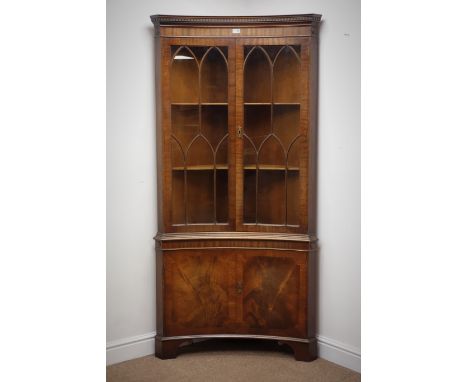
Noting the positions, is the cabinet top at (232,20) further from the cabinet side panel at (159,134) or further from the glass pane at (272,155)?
the glass pane at (272,155)

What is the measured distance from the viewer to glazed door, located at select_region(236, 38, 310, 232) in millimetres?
3230

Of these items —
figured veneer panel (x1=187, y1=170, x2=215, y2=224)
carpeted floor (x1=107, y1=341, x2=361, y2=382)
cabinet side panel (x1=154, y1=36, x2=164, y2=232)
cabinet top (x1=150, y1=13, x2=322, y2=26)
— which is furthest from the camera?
figured veneer panel (x1=187, y1=170, x2=215, y2=224)

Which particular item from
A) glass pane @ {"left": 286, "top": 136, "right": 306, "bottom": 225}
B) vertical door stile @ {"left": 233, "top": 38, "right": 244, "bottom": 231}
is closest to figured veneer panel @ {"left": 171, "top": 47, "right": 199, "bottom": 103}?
vertical door stile @ {"left": 233, "top": 38, "right": 244, "bottom": 231}

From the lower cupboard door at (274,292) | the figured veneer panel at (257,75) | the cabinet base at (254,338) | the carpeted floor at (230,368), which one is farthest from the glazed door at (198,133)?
the carpeted floor at (230,368)

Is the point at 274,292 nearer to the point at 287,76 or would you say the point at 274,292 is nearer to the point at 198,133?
the point at 198,133

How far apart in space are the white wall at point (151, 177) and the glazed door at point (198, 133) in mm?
163

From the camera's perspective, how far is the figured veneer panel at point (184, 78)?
3262 mm

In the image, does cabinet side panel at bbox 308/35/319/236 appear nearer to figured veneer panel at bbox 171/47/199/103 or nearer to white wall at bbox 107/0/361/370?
white wall at bbox 107/0/361/370

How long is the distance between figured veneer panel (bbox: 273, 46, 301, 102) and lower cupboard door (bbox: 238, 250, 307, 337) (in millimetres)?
1003
